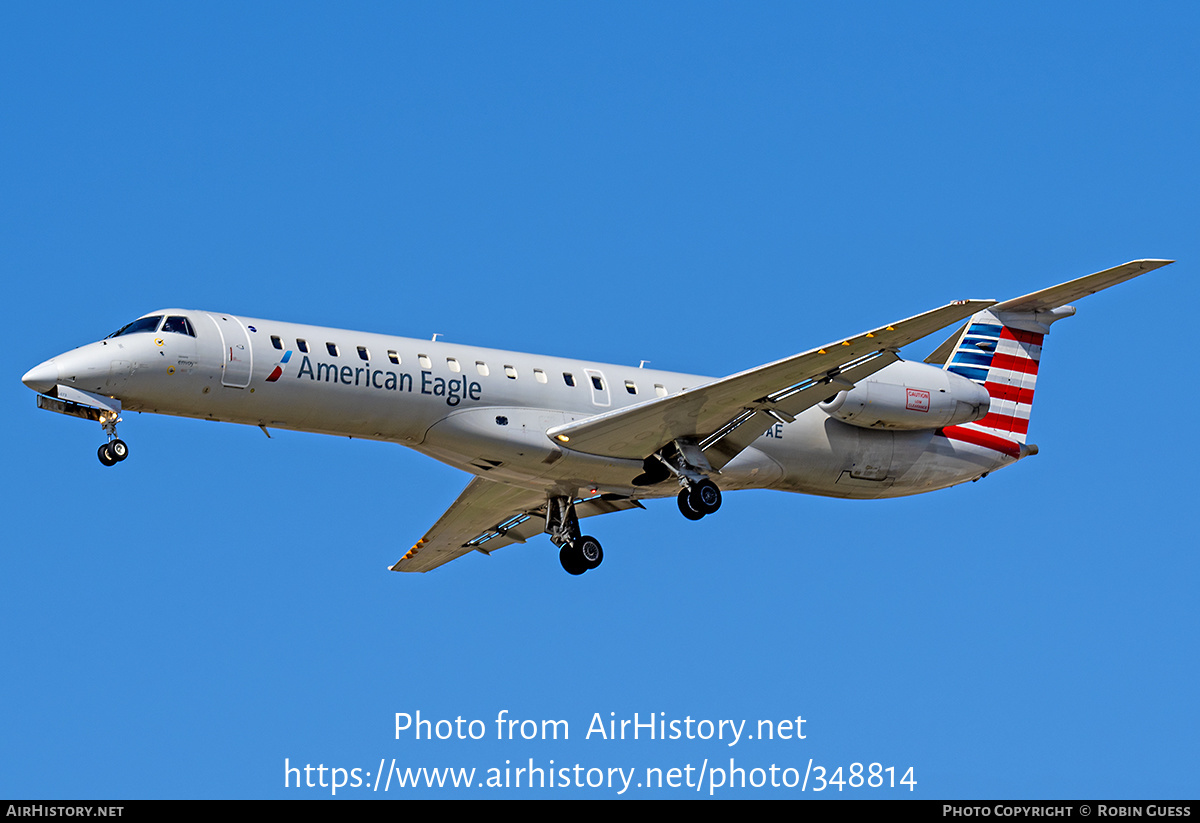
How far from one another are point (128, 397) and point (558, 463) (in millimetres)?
A: 6358

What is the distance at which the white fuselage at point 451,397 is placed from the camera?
2202cm

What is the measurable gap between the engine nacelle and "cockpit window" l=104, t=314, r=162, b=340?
415 inches

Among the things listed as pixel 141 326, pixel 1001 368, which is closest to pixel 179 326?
pixel 141 326

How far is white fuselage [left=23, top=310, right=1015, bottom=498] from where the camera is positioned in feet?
72.2

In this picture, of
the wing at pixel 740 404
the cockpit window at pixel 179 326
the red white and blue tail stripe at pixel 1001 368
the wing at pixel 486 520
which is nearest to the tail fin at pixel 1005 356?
the red white and blue tail stripe at pixel 1001 368

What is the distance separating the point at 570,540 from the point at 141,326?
7.69 meters

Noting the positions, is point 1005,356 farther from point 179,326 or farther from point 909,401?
point 179,326

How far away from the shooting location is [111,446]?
21562 millimetres

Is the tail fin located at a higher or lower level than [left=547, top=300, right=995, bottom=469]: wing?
higher

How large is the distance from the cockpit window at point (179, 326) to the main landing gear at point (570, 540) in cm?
686

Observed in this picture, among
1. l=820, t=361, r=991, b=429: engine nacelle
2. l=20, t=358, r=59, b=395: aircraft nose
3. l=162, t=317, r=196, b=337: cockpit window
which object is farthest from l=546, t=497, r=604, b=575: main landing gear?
l=20, t=358, r=59, b=395: aircraft nose

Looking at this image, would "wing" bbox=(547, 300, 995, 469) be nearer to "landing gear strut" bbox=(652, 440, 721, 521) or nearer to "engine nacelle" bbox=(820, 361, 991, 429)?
"landing gear strut" bbox=(652, 440, 721, 521)

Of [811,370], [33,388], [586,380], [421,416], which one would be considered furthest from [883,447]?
[33,388]
